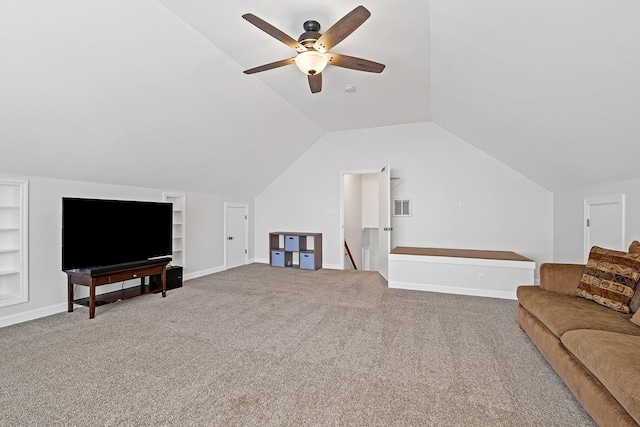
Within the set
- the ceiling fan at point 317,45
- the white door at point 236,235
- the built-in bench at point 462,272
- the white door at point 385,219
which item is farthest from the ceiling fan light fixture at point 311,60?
the white door at point 236,235

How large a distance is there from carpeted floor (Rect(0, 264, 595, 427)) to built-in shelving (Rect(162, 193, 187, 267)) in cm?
127

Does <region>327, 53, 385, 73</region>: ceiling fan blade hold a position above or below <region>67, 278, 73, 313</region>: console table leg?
above

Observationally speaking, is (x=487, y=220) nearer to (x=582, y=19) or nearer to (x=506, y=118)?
(x=506, y=118)

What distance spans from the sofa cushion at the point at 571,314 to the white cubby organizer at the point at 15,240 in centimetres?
→ 504

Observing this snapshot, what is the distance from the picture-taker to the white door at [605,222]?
9.75 ft

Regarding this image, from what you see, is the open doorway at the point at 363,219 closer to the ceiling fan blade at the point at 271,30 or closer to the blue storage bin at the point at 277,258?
the blue storage bin at the point at 277,258

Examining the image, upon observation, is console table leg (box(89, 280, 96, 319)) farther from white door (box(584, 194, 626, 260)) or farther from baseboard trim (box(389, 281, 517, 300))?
white door (box(584, 194, 626, 260))

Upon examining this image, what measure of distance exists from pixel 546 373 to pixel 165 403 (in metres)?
2.68

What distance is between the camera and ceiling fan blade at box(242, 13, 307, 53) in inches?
78.9

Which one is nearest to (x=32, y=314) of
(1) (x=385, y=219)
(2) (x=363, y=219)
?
(1) (x=385, y=219)

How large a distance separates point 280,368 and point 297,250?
152 inches

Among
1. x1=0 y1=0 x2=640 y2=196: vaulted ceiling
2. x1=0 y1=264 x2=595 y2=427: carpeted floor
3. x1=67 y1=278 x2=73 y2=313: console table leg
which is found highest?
x1=0 y1=0 x2=640 y2=196: vaulted ceiling

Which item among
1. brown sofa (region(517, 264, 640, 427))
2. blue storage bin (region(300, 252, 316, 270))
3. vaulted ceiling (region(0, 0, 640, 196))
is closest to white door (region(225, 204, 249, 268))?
blue storage bin (region(300, 252, 316, 270))

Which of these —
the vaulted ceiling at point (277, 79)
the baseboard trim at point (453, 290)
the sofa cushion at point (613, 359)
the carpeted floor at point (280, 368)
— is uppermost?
the vaulted ceiling at point (277, 79)
